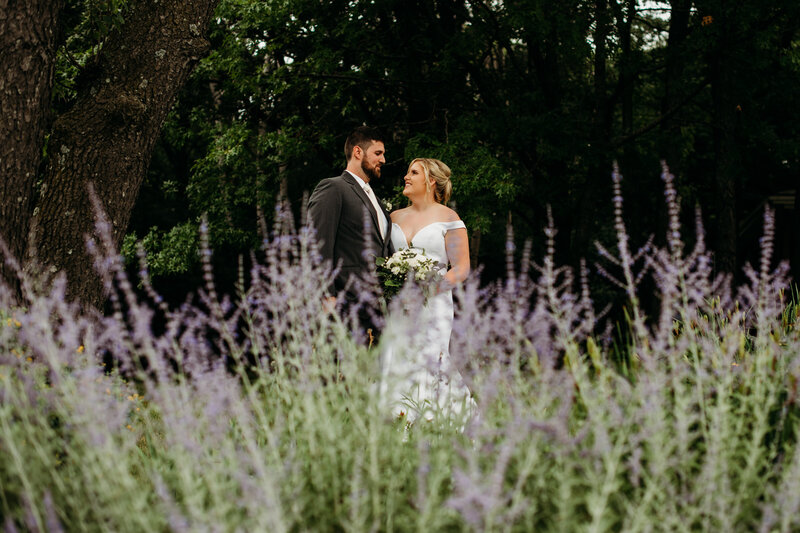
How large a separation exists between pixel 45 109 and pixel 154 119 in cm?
74

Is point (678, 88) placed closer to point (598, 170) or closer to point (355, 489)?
point (598, 170)

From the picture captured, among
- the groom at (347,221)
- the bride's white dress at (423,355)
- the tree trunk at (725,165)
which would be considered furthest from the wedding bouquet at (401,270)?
the tree trunk at (725,165)

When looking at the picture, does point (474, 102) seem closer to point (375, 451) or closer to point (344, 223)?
point (344, 223)

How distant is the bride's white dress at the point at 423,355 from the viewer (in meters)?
2.80

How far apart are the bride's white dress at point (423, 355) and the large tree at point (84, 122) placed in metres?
2.15

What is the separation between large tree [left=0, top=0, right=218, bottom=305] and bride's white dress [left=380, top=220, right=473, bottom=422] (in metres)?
2.15

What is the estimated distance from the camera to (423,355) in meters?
3.08

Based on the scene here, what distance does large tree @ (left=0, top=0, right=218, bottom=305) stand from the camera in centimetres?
436

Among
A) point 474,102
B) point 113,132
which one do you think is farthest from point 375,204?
point 474,102

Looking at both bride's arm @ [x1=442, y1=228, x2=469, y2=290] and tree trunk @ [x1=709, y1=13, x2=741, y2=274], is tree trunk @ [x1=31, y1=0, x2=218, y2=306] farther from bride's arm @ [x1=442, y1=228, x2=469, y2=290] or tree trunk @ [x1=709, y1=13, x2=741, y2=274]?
tree trunk @ [x1=709, y1=13, x2=741, y2=274]

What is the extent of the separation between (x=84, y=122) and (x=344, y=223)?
1950mm

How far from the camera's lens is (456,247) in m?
5.85

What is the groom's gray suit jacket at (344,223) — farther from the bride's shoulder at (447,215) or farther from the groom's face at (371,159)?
the bride's shoulder at (447,215)

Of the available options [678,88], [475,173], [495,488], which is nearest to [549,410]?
[495,488]
